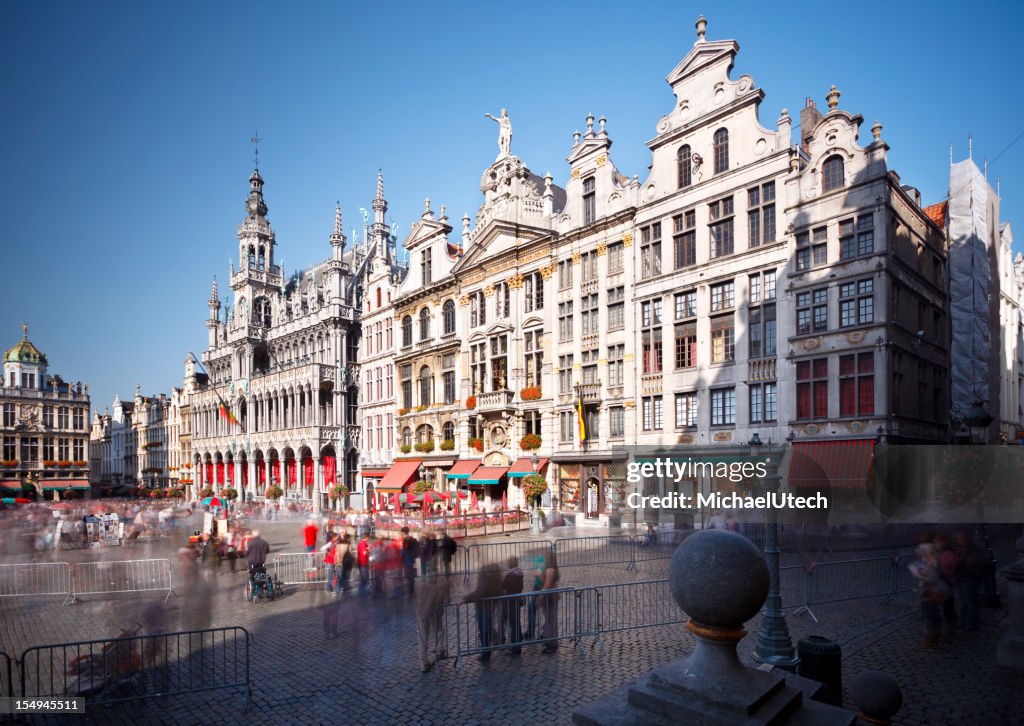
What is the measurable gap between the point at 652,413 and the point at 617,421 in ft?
6.51

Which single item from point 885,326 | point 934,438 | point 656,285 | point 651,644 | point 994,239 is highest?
point 994,239

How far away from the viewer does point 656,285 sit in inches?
1156

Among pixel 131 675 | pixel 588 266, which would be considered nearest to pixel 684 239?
pixel 588 266

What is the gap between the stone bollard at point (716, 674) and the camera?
4590 mm

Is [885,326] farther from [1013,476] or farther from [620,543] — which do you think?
[620,543]

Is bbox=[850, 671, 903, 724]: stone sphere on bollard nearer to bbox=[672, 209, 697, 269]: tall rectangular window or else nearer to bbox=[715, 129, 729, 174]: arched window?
bbox=[672, 209, 697, 269]: tall rectangular window

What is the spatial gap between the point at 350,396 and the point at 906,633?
47562mm

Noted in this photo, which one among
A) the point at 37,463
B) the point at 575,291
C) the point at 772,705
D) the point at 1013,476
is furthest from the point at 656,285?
the point at 37,463

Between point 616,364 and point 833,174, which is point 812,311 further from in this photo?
point 616,364

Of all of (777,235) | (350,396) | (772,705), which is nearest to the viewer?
(772,705)

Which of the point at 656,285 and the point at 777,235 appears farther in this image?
the point at 656,285

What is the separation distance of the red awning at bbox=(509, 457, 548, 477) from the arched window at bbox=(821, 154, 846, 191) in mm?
18139

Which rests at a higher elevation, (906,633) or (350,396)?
(350,396)

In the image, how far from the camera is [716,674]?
4.74 meters
